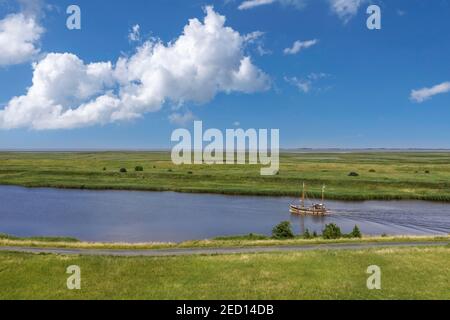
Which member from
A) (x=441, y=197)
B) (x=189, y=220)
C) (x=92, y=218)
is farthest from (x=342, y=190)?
(x=92, y=218)

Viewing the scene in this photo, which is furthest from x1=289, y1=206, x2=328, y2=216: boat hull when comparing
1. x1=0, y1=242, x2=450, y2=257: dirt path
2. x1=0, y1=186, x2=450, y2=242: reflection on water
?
x1=0, y1=242, x2=450, y2=257: dirt path

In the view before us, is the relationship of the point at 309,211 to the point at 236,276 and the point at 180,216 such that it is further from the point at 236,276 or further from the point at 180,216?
the point at 236,276

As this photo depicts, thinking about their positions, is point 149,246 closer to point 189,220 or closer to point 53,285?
point 53,285

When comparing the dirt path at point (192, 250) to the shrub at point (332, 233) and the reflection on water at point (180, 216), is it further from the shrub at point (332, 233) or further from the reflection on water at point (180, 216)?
the reflection on water at point (180, 216)

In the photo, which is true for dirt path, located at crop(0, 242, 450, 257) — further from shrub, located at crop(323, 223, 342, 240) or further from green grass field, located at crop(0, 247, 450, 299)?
shrub, located at crop(323, 223, 342, 240)

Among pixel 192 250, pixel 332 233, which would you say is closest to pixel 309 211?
pixel 332 233

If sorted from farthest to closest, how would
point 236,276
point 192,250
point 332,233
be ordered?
point 332,233 < point 192,250 < point 236,276
